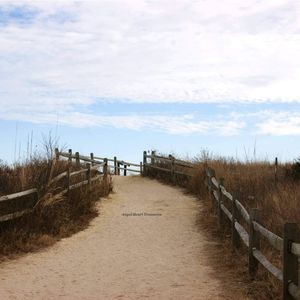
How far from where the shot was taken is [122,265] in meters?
9.52

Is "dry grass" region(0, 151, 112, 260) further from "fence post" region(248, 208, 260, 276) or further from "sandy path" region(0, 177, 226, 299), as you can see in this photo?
"fence post" region(248, 208, 260, 276)

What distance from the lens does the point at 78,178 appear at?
16844 mm

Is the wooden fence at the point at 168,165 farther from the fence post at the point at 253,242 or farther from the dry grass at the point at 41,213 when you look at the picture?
the fence post at the point at 253,242

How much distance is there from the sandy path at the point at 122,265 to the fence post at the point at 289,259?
1.33 m

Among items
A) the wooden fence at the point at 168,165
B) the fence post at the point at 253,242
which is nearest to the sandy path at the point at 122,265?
the fence post at the point at 253,242

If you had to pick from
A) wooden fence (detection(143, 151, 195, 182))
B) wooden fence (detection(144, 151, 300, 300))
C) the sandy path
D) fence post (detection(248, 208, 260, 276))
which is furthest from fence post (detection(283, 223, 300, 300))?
wooden fence (detection(143, 151, 195, 182))

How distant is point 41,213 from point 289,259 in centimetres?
724

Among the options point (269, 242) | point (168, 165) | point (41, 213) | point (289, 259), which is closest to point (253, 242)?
point (269, 242)

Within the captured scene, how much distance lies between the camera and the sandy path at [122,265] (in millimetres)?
7664

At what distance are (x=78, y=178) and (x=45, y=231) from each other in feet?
16.3

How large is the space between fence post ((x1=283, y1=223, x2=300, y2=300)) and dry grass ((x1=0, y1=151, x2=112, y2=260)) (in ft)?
19.1

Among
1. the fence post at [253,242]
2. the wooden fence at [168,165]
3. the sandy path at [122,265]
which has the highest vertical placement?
the wooden fence at [168,165]

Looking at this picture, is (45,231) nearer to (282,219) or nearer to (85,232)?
(85,232)

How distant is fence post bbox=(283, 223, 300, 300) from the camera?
20.4ft
